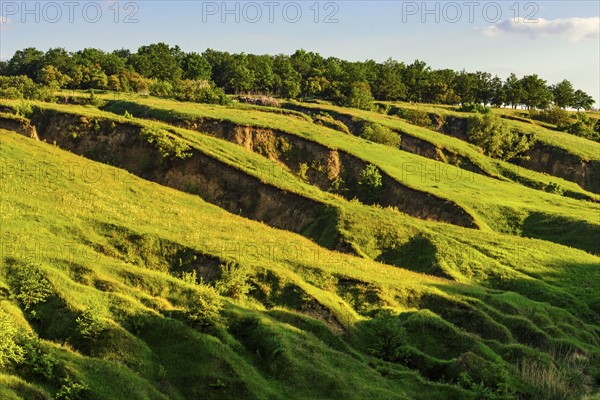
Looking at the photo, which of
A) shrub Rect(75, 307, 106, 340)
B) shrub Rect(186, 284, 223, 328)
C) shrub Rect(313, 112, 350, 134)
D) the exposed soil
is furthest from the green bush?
shrub Rect(75, 307, 106, 340)

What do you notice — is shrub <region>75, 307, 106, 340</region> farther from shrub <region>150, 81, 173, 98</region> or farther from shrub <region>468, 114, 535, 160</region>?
shrub <region>150, 81, 173, 98</region>

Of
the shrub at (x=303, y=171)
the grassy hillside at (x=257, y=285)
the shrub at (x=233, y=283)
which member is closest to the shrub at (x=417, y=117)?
the shrub at (x=303, y=171)

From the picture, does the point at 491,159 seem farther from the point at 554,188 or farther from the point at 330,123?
the point at 330,123

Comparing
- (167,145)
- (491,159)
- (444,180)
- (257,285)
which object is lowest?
(257,285)

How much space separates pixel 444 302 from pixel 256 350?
16.6m

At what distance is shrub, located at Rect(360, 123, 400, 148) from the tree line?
1454 inches

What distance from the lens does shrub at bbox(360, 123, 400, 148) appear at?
95.1 meters

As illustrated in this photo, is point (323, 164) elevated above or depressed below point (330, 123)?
below

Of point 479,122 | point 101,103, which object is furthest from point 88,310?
A: point 479,122

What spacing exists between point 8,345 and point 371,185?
165 ft

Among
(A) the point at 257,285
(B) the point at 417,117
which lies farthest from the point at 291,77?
(A) the point at 257,285

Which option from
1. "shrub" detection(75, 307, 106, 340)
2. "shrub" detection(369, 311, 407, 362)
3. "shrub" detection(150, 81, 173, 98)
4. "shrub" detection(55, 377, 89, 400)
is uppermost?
"shrub" detection(150, 81, 173, 98)

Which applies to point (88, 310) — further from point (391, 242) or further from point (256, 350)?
point (391, 242)

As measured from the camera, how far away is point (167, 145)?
66.2m
